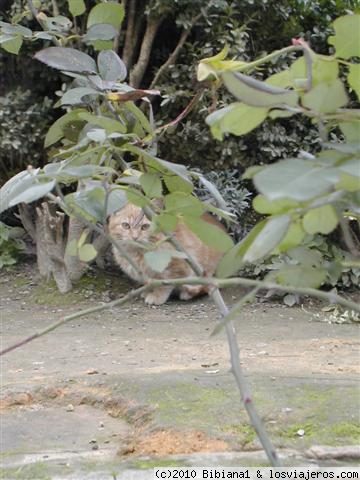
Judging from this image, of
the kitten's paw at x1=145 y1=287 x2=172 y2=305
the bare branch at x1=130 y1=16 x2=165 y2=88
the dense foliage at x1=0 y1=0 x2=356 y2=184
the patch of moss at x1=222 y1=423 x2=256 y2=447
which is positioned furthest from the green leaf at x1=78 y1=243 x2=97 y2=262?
the bare branch at x1=130 y1=16 x2=165 y2=88

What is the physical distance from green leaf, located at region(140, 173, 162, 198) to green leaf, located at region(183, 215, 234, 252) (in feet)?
0.20

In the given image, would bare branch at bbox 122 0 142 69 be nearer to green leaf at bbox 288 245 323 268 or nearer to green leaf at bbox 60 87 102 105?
green leaf at bbox 60 87 102 105

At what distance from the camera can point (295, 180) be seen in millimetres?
432

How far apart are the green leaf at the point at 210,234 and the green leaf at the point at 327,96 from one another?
0.64 ft

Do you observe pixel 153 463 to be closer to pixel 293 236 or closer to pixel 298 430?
pixel 298 430

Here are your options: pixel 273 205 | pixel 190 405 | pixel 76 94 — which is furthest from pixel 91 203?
pixel 190 405

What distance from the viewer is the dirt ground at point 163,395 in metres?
1.85

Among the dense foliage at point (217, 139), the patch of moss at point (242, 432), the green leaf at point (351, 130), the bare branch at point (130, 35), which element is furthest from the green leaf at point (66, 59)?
the bare branch at point (130, 35)

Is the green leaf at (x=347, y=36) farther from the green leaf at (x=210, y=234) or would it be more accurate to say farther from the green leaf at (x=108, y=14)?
the green leaf at (x=108, y=14)

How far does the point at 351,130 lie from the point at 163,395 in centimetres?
175

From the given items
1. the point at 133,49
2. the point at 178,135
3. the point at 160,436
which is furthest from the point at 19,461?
the point at 133,49

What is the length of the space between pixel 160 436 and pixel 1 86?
4.05m

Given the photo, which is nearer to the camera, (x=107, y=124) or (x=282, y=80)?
(x=282, y=80)

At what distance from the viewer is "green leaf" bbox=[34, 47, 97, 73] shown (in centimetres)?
77
